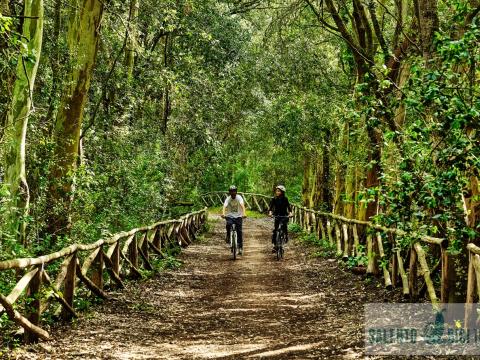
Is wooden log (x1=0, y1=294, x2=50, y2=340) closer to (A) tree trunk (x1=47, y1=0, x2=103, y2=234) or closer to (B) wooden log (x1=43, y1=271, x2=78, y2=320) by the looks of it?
(B) wooden log (x1=43, y1=271, x2=78, y2=320)

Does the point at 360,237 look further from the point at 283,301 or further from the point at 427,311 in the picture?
the point at 427,311

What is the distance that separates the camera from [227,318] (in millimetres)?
9195

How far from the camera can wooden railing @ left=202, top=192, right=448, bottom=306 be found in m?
7.65

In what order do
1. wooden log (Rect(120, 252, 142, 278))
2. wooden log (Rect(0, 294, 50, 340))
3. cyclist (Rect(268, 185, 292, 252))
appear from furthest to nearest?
cyclist (Rect(268, 185, 292, 252)) → wooden log (Rect(120, 252, 142, 278)) → wooden log (Rect(0, 294, 50, 340))

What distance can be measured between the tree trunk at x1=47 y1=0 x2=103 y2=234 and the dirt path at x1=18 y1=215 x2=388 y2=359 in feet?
7.91

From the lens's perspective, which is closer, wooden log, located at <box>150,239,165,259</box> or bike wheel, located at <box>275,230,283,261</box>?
wooden log, located at <box>150,239,165,259</box>

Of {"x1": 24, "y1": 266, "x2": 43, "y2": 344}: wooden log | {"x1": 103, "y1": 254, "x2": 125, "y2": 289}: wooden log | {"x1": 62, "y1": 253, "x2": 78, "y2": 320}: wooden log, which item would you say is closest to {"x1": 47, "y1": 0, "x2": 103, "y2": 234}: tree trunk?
{"x1": 103, "y1": 254, "x2": 125, "y2": 289}: wooden log

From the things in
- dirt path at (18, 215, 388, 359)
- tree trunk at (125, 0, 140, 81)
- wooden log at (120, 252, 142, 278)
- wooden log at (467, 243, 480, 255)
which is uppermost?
tree trunk at (125, 0, 140, 81)

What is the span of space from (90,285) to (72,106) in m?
5.26

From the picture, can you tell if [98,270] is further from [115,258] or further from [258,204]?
[258,204]

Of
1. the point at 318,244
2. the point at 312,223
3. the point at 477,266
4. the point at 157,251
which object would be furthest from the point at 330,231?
the point at 477,266

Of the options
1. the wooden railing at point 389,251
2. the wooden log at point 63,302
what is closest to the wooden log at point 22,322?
the wooden log at point 63,302

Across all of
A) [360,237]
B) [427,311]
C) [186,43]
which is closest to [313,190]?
[186,43]

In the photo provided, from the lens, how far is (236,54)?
83.2 ft
